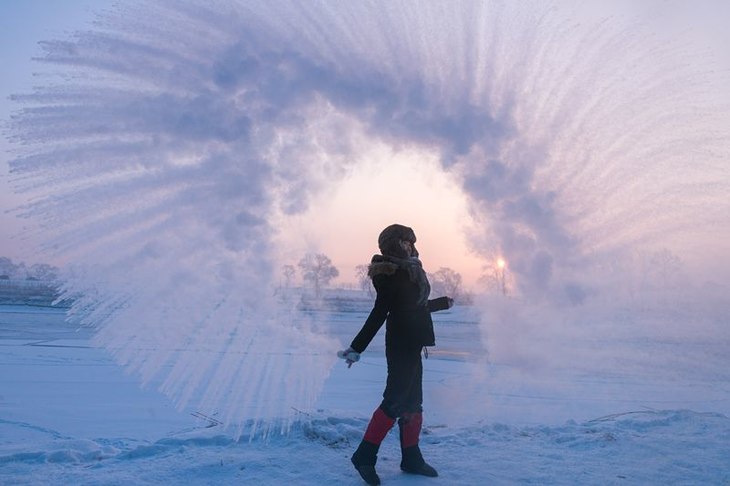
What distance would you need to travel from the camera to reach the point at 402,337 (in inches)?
143

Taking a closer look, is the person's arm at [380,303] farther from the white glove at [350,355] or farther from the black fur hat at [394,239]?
the black fur hat at [394,239]

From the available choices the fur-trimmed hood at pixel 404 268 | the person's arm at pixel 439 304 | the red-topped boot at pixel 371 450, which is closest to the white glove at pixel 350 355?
the red-topped boot at pixel 371 450

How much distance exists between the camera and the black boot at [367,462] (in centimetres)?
337

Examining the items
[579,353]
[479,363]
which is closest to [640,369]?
[579,353]

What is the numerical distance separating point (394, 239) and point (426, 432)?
173cm

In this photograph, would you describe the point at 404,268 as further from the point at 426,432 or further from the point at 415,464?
the point at 426,432

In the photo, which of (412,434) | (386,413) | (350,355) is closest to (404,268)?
(350,355)

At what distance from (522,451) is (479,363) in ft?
20.8

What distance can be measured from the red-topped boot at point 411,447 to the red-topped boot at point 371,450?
13 cm

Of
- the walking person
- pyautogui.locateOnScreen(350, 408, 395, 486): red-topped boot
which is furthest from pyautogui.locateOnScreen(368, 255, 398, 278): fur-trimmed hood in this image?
pyautogui.locateOnScreen(350, 408, 395, 486): red-topped boot

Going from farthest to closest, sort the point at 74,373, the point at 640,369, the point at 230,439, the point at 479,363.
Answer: the point at 479,363
the point at 640,369
the point at 74,373
the point at 230,439

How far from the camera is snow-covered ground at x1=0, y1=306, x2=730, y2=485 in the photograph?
352 centimetres

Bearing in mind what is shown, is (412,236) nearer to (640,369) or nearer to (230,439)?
(230,439)

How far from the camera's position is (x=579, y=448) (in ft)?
13.9
